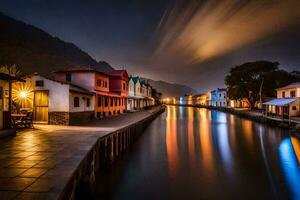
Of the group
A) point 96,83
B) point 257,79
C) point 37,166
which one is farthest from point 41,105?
point 257,79

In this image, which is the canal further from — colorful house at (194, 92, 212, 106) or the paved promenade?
colorful house at (194, 92, 212, 106)

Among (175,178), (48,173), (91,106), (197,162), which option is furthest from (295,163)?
(91,106)

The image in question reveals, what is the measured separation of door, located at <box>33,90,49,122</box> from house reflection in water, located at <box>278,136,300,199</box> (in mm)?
21013

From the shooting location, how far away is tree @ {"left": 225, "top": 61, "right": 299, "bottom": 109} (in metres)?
51.1

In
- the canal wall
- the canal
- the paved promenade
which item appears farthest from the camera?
the canal

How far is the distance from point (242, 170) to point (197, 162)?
306 cm

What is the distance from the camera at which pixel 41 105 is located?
67.2ft

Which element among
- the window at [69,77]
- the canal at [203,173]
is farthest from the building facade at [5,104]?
the window at [69,77]

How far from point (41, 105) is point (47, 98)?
98 cm

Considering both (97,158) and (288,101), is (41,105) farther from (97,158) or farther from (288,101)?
(288,101)

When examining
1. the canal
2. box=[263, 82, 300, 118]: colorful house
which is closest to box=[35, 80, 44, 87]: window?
the canal

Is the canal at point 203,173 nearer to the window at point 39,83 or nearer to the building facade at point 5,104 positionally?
the building facade at point 5,104

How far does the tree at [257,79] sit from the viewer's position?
168ft

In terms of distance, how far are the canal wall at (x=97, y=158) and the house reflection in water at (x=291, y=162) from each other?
10038 millimetres
